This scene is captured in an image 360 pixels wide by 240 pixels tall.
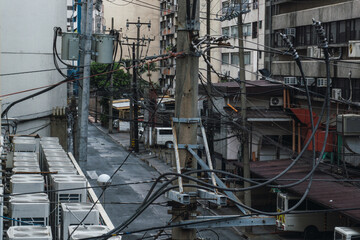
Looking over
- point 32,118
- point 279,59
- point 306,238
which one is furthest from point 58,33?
point 279,59

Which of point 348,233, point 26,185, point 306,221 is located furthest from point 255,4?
point 26,185

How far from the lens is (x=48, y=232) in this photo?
11062 mm

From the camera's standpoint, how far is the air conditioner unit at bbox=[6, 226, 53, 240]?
34.7 feet

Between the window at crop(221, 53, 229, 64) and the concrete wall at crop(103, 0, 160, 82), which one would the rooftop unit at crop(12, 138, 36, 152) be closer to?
the window at crop(221, 53, 229, 64)

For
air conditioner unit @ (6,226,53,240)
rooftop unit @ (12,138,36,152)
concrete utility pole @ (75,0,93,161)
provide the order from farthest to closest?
rooftop unit @ (12,138,36,152) < concrete utility pole @ (75,0,93,161) < air conditioner unit @ (6,226,53,240)

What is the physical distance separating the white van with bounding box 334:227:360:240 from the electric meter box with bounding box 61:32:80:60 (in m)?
11.3

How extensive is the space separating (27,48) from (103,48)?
864cm

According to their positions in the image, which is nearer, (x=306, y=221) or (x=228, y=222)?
(x=228, y=222)

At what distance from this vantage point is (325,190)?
25172mm

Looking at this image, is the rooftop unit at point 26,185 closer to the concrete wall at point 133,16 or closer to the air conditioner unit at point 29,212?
the air conditioner unit at point 29,212

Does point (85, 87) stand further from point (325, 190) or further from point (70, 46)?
point (325, 190)

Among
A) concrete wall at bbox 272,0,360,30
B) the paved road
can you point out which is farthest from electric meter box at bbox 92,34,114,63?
concrete wall at bbox 272,0,360,30

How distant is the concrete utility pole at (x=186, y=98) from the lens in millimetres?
11281

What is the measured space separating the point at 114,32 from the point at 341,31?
13610 mm
